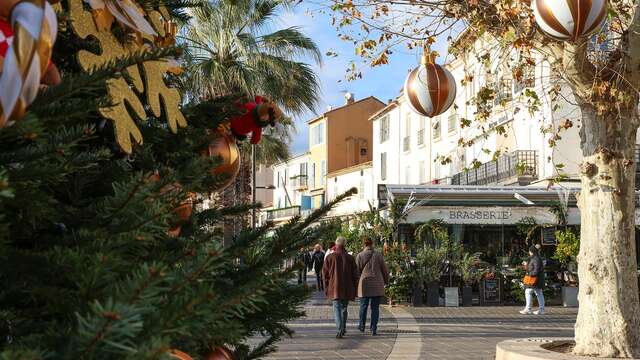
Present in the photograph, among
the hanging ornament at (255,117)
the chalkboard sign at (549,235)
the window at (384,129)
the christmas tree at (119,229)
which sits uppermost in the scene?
the window at (384,129)

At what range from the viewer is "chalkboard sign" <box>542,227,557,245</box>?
68.6 ft

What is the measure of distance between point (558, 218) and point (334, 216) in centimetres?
1939

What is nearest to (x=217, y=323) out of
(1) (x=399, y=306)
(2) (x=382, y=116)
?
(1) (x=399, y=306)

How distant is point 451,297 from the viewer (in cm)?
1906

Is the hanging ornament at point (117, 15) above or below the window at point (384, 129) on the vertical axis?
below

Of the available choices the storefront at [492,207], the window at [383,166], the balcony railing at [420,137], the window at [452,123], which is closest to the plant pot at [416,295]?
the storefront at [492,207]

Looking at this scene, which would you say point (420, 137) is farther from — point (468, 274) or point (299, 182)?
point (468, 274)

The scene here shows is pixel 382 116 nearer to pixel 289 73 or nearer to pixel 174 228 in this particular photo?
pixel 289 73

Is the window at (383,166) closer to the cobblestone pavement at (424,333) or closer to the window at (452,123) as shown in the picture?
the window at (452,123)

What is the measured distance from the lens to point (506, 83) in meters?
9.74

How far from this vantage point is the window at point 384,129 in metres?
48.6

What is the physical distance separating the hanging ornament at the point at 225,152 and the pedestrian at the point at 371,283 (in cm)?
1068

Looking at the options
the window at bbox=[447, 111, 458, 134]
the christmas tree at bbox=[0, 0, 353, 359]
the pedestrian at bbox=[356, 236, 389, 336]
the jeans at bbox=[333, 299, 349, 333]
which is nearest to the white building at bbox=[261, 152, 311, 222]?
the window at bbox=[447, 111, 458, 134]

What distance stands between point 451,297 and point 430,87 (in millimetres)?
12013
